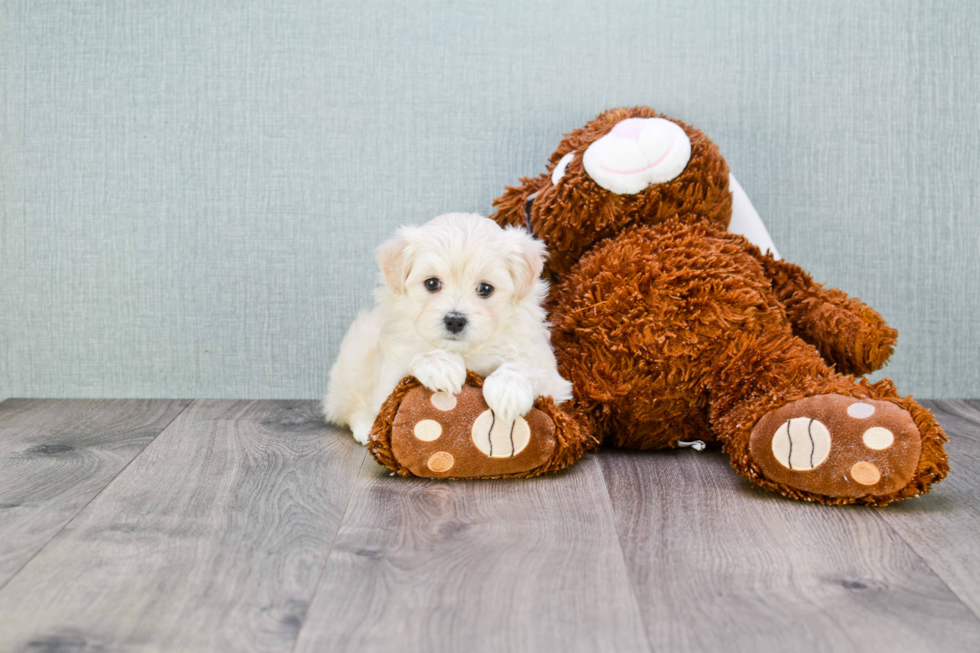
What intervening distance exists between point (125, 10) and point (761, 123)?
1.68 metres

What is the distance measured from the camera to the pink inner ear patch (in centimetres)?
139

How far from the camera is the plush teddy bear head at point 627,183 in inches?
68.5

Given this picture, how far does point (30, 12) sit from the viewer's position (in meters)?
2.13

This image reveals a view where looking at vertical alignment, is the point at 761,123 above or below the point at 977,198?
above

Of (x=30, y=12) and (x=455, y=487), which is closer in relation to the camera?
(x=455, y=487)

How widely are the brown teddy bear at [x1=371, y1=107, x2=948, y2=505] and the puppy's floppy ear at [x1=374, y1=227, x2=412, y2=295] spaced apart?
7.9 inches

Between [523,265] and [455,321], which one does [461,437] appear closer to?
[455,321]

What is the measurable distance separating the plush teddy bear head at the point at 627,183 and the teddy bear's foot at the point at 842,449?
541 millimetres

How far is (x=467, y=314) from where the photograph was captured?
1.52 meters

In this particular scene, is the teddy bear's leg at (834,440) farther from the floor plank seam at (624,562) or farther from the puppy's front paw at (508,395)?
the puppy's front paw at (508,395)

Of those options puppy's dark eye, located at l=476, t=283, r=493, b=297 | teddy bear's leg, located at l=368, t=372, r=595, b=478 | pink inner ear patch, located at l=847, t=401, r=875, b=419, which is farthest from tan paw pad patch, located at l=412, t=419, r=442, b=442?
pink inner ear patch, located at l=847, t=401, r=875, b=419

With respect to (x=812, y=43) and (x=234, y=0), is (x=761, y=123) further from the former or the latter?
(x=234, y=0)

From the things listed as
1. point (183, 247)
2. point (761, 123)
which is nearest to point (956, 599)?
point (761, 123)

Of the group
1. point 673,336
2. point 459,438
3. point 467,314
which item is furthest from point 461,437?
point 673,336
